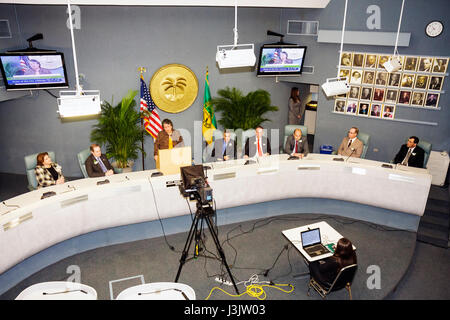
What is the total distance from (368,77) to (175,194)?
4916 millimetres

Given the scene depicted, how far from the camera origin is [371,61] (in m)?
7.25

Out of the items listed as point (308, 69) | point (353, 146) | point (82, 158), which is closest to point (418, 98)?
point (353, 146)

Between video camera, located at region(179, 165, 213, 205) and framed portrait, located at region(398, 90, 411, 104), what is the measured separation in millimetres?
5042

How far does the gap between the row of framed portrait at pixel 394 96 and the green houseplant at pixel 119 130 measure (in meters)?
4.49

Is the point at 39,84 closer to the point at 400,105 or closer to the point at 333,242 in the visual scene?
the point at 333,242

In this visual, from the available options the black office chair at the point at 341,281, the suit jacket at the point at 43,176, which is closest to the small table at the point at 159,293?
the black office chair at the point at 341,281

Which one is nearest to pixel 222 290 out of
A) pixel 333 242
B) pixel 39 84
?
pixel 333 242

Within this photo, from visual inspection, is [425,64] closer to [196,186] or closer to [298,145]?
[298,145]

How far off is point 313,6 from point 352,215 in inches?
168

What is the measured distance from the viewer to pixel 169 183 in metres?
5.10

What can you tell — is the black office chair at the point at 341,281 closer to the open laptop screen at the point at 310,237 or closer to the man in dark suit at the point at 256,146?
the open laptop screen at the point at 310,237

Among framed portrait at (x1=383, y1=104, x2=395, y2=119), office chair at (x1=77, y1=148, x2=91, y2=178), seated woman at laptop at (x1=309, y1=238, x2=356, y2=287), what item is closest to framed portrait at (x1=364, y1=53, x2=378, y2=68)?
framed portrait at (x1=383, y1=104, x2=395, y2=119)

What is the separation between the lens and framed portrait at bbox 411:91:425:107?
6.96m

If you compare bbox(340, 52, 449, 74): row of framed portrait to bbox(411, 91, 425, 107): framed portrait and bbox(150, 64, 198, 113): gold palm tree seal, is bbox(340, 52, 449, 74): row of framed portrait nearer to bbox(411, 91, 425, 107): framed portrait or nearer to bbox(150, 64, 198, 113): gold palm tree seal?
bbox(411, 91, 425, 107): framed portrait
